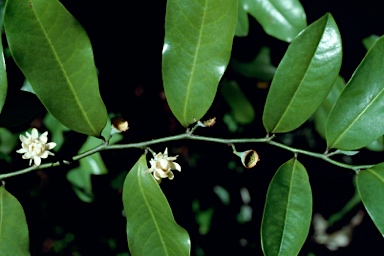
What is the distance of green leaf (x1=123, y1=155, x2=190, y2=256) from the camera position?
1.07 m

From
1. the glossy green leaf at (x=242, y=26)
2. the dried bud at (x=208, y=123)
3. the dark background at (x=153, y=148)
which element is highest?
the glossy green leaf at (x=242, y=26)

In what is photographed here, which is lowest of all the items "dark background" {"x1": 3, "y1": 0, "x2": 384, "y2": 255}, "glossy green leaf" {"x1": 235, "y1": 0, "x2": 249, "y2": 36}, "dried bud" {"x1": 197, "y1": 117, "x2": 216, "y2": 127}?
"dark background" {"x1": 3, "y1": 0, "x2": 384, "y2": 255}

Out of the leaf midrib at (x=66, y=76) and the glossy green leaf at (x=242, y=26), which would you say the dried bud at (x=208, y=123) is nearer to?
the leaf midrib at (x=66, y=76)

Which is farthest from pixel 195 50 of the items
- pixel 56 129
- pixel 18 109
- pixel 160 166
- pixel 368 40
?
pixel 368 40

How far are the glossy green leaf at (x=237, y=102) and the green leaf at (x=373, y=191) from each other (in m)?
0.56

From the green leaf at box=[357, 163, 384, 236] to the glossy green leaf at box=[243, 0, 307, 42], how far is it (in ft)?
1.48

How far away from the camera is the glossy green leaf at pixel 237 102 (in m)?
1.63

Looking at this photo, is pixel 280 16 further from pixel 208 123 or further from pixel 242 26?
pixel 208 123

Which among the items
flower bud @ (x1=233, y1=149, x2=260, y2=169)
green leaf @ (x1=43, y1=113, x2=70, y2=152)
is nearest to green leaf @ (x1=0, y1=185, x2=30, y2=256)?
green leaf @ (x1=43, y1=113, x2=70, y2=152)

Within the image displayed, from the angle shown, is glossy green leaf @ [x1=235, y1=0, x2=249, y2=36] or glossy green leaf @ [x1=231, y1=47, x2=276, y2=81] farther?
glossy green leaf @ [x1=231, y1=47, x2=276, y2=81]

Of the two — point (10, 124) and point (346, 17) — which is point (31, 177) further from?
point (346, 17)

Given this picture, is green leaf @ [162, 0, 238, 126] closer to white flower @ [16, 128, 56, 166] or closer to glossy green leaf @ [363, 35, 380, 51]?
white flower @ [16, 128, 56, 166]

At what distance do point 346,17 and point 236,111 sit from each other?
0.60 metres

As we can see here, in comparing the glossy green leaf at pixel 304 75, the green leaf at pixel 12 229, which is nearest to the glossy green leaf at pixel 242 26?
the glossy green leaf at pixel 304 75
